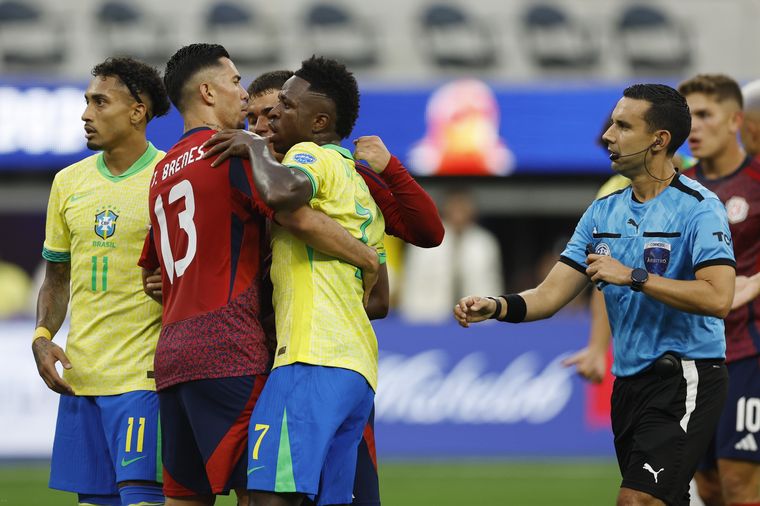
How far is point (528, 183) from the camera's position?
17859mm

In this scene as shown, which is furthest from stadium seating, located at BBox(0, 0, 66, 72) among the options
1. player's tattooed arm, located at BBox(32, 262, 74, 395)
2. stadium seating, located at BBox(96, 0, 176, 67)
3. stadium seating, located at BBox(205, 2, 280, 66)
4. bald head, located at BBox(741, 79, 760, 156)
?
bald head, located at BBox(741, 79, 760, 156)

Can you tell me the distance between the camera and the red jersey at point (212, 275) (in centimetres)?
498

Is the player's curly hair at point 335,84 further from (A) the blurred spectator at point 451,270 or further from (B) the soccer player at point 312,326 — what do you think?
(A) the blurred spectator at point 451,270

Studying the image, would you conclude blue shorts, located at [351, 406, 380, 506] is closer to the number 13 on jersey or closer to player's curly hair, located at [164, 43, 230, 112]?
the number 13 on jersey

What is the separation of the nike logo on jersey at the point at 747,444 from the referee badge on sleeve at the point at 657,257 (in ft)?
5.79

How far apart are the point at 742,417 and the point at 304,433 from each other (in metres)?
2.89

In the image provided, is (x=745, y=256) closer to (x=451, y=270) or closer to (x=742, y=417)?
(x=742, y=417)

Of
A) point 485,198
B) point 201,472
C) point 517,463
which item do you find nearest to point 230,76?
point 201,472

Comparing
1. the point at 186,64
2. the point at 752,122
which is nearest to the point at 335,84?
the point at 186,64

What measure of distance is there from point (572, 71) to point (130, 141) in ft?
50.0

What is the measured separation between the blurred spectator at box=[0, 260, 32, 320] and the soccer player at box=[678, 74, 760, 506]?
10265mm

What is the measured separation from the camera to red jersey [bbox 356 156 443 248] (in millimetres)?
5387

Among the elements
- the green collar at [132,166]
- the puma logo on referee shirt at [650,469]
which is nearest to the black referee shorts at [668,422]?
the puma logo on referee shirt at [650,469]

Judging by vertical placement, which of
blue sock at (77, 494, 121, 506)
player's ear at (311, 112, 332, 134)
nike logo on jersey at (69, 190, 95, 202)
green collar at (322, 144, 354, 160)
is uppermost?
player's ear at (311, 112, 332, 134)
